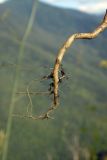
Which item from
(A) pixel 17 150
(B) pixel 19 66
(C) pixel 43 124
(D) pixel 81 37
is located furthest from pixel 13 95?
(C) pixel 43 124

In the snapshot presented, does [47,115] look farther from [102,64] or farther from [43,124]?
[43,124]

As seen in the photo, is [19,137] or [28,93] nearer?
[28,93]

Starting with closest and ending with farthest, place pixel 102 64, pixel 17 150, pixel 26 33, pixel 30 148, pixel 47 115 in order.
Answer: pixel 26 33
pixel 47 115
pixel 102 64
pixel 17 150
pixel 30 148

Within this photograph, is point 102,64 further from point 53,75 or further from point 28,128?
point 28,128

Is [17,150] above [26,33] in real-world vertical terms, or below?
above

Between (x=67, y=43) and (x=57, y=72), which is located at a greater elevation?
(x=67, y=43)

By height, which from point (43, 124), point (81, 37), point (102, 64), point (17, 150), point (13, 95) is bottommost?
point (13, 95)

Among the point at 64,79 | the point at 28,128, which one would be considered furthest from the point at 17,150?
the point at 64,79

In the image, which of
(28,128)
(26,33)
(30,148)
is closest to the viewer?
(26,33)

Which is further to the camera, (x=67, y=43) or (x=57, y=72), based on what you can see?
(x=57, y=72)
